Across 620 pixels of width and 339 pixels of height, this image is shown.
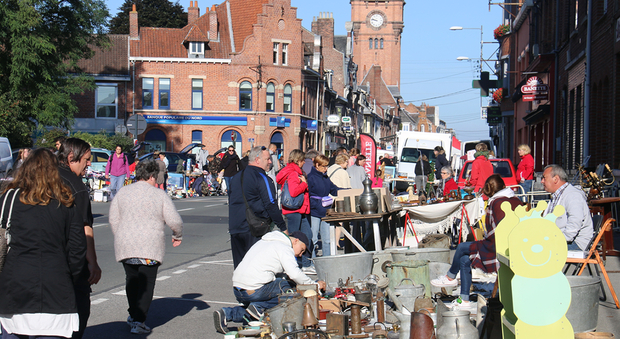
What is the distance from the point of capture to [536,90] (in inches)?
945

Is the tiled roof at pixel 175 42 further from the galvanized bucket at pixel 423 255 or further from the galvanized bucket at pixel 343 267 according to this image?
the galvanized bucket at pixel 343 267

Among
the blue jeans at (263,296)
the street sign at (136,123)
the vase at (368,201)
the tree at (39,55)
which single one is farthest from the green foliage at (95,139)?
the blue jeans at (263,296)

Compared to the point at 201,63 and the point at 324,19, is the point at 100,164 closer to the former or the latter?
the point at 201,63

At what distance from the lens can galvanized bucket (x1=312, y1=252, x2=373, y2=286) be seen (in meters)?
7.58

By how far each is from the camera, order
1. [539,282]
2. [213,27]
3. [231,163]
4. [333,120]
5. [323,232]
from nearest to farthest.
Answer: [539,282], [323,232], [231,163], [213,27], [333,120]

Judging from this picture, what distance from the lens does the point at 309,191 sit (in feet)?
34.1

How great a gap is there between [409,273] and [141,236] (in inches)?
114

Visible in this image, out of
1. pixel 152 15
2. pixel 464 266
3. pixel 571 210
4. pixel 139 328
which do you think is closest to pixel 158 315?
pixel 139 328

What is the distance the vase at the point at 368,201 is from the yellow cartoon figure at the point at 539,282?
16.2 ft

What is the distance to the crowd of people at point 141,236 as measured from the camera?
160 inches

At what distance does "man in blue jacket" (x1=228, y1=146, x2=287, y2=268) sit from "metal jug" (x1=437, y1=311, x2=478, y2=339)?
10.4 feet

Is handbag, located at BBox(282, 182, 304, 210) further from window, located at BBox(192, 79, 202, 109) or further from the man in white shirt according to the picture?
window, located at BBox(192, 79, 202, 109)

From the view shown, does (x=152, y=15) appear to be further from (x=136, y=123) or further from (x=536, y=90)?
(x=536, y=90)

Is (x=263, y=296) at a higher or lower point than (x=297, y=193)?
lower
